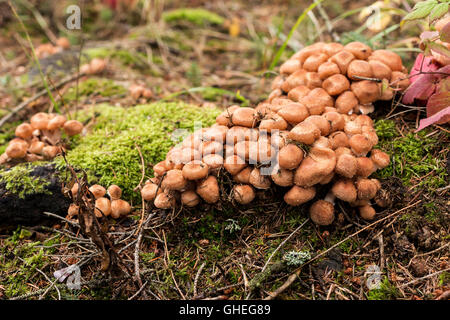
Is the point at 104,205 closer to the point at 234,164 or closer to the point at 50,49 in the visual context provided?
the point at 234,164

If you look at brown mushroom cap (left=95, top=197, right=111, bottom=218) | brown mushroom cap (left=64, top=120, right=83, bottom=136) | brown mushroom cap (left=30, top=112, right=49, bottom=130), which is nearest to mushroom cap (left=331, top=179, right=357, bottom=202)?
brown mushroom cap (left=95, top=197, right=111, bottom=218)

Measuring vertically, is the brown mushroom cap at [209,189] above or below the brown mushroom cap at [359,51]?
below

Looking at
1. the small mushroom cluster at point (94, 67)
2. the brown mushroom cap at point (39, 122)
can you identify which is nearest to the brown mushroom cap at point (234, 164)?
the brown mushroom cap at point (39, 122)

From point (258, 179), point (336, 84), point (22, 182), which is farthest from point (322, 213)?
point (22, 182)

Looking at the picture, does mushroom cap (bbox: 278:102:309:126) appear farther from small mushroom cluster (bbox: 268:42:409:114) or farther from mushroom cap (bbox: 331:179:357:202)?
mushroom cap (bbox: 331:179:357:202)

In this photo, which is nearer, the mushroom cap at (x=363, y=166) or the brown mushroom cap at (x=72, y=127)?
the mushroom cap at (x=363, y=166)

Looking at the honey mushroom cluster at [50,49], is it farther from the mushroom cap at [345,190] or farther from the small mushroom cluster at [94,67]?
the mushroom cap at [345,190]
